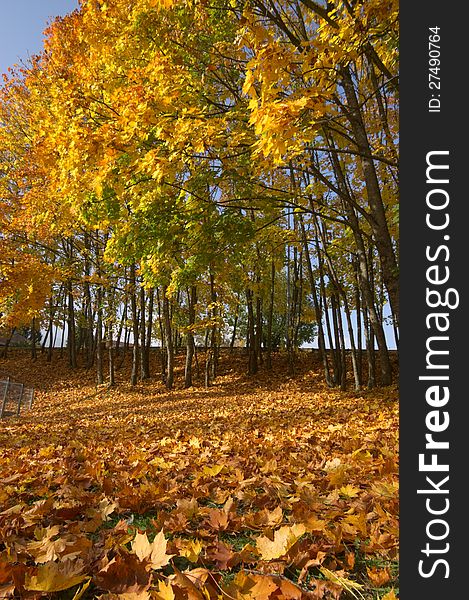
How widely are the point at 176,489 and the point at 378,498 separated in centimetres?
118

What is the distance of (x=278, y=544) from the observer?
1.57 m

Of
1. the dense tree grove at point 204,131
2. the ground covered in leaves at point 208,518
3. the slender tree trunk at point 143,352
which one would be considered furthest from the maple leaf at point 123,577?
the slender tree trunk at point 143,352

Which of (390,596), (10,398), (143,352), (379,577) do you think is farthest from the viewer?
(143,352)

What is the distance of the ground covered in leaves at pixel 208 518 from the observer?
53.3 inches

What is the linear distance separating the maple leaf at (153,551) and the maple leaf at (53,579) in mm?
223

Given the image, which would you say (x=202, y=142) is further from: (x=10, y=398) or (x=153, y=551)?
(x=10, y=398)

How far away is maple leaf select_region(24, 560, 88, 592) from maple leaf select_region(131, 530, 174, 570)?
0.22 m

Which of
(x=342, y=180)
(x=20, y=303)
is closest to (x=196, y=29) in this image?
(x=342, y=180)

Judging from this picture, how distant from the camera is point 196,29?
6.81 m

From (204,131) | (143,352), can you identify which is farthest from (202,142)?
(143,352)

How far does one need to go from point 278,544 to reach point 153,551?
1.53 feet

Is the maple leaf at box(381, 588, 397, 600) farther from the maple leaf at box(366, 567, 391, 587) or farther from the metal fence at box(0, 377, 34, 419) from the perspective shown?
the metal fence at box(0, 377, 34, 419)

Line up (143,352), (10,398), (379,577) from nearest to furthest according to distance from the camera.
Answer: (379,577)
(10,398)
(143,352)

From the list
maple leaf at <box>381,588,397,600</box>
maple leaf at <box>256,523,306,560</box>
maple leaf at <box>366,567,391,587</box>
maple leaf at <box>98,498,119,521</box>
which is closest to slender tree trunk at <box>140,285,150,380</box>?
maple leaf at <box>98,498,119,521</box>
